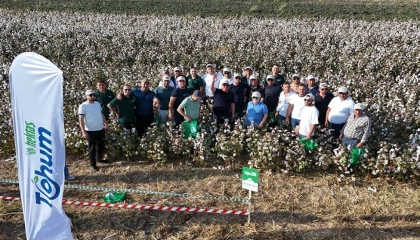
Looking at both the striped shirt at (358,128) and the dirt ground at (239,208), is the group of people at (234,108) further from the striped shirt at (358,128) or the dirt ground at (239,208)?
the dirt ground at (239,208)

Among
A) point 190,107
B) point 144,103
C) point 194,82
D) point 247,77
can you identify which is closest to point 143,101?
point 144,103

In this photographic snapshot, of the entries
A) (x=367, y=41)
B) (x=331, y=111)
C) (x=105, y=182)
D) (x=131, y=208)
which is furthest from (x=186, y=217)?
(x=367, y=41)

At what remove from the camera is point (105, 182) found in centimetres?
679

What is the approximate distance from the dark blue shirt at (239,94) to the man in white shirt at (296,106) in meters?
0.98

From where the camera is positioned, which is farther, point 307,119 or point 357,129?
point 307,119

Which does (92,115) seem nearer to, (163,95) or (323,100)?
(163,95)

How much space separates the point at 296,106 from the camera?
23.8 ft

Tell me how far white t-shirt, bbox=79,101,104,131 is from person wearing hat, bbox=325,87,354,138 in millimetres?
4310

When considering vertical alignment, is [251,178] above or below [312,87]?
below

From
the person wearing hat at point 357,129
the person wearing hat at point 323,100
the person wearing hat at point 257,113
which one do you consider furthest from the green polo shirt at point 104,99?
the person wearing hat at point 357,129

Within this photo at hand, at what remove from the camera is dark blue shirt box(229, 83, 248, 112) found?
7738mm

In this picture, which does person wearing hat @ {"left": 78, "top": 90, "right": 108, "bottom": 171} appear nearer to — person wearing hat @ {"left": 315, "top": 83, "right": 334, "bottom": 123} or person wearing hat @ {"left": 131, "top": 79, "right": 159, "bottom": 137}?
person wearing hat @ {"left": 131, "top": 79, "right": 159, "bottom": 137}

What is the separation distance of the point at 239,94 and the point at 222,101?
0.45 metres

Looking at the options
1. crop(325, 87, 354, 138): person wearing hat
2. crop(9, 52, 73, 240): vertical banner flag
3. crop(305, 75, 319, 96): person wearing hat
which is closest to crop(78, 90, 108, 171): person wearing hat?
crop(9, 52, 73, 240): vertical banner flag
